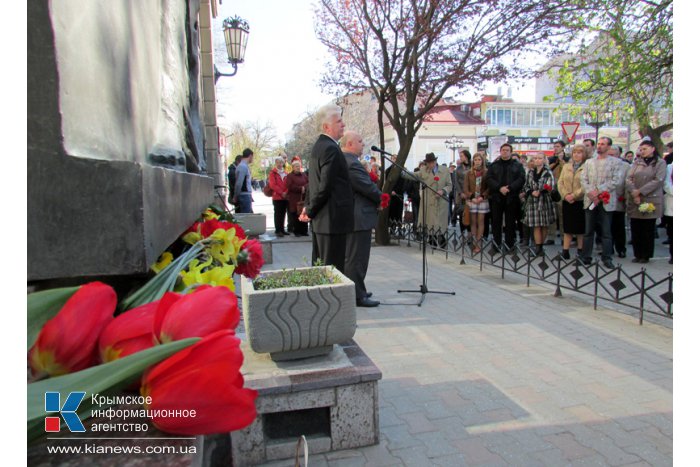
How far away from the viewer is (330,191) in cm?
511

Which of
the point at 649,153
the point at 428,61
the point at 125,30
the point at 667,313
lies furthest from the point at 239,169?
the point at 125,30

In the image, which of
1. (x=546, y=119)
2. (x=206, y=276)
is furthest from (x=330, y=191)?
(x=546, y=119)

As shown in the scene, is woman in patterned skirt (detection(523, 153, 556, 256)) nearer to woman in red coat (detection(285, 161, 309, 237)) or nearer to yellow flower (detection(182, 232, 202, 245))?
woman in red coat (detection(285, 161, 309, 237))

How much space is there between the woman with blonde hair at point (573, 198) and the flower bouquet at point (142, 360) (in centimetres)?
856

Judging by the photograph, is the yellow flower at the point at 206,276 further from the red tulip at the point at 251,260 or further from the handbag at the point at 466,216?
the handbag at the point at 466,216

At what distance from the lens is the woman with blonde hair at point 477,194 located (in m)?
10.3

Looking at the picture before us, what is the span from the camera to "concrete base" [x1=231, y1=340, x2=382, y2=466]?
246 centimetres

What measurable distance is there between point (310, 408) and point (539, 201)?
754 cm

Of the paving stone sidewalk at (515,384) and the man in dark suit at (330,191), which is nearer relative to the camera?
the paving stone sidewalk at (515,384)

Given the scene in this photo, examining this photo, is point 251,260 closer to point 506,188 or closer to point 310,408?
point 310,408

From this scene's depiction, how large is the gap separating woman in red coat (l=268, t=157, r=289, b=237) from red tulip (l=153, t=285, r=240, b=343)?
42.4ft

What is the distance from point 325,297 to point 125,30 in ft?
5.70

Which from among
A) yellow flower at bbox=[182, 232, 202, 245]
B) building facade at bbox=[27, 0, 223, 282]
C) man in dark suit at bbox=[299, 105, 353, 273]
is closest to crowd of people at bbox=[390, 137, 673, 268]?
man in dark suit at bbox=[299, 105, 353, 273]

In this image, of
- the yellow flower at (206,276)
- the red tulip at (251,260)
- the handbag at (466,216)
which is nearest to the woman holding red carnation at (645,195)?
the handbag at (466,216)
